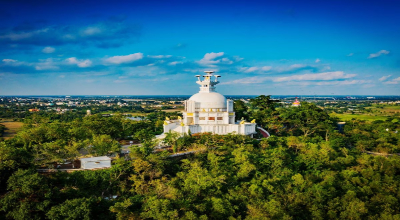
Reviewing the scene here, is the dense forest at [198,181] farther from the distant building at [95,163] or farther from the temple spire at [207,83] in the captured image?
the temple spire at [207,83]

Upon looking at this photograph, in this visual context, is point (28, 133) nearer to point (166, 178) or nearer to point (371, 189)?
point (166, 178)

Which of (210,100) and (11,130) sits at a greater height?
(210,100)

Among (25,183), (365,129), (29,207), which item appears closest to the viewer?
(29,207)

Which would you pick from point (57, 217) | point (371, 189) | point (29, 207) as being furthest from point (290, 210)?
point (29, 207)

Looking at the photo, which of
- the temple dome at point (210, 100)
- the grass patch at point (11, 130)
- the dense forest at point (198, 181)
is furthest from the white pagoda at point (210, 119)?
the grass patch at point (11, 130)

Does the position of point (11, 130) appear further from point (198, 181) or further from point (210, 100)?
point (198, 181)

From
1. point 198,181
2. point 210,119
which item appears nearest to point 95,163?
point 198,181
